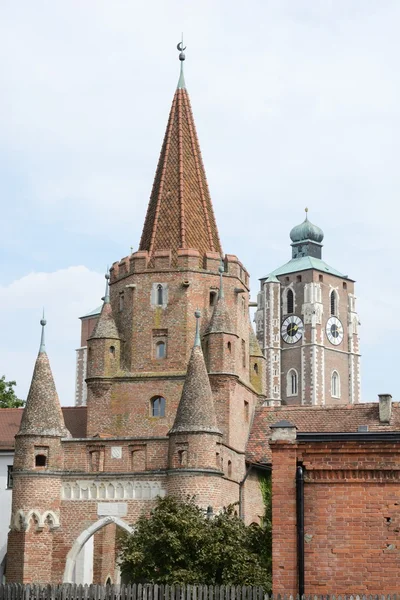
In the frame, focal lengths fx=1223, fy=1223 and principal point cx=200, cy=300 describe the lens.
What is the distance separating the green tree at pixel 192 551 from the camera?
116ft

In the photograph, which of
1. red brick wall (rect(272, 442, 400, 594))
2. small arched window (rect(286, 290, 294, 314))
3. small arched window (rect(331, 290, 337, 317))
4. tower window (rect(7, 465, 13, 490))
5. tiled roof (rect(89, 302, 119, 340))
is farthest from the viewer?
small arched window (rect(286, 290, 294, 314))

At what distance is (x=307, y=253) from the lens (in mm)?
143250

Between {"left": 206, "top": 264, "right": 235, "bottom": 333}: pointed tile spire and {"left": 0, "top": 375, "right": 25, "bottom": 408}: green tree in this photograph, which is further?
{"left": 0, "top": 375, "right": 25, "bottom": 408}: green tree

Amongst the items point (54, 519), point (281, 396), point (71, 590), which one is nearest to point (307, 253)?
point (281, 396)

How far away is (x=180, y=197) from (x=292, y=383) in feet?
263

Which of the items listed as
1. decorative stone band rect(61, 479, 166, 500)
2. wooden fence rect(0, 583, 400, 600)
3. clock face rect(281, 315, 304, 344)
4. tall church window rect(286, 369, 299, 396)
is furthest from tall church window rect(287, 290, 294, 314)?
wooden fence rect(0, 583, 400, 600)

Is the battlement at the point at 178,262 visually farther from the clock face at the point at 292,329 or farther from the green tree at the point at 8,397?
the clock face at the point at 292,329

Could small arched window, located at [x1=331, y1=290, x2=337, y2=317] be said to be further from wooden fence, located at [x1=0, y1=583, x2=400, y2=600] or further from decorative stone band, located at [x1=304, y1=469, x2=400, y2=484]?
decorative stone band, located at [x1=304, y1=469, x2=400, y2=484]

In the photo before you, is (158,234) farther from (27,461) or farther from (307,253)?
(307,253)

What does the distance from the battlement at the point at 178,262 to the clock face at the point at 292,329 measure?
80.5 meters

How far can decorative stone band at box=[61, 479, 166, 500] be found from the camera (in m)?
48.7

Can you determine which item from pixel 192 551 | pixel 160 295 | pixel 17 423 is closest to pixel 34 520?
pixel 17 423

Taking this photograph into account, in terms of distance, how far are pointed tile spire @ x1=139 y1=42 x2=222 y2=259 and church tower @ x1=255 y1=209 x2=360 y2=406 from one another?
245ft

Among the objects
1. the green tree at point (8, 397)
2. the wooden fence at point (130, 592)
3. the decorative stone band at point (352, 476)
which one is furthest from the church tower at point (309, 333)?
the decorative stone band at point (352, 476)
